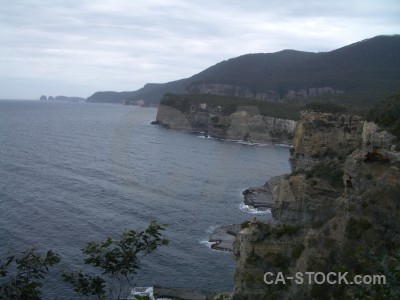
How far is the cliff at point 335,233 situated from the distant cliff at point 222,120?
84.8 m

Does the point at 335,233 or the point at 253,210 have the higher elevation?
the point at 335,233

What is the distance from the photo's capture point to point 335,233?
18.1 m

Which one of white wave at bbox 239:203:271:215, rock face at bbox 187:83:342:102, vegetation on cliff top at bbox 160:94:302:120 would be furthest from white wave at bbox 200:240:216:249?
rock face at bbox 187:83:342:102

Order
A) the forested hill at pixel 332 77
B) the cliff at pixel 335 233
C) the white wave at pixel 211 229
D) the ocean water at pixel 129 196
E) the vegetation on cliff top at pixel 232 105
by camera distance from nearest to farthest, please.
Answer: the cliff at pixel 335 233
the ocean water at pixel 129 196
the white wave at pixel 211 229
the vegetation on cliff top at pixel 232 105
the forested hill at pixel 332 77

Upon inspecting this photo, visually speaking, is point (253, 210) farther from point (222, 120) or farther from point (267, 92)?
point (267, 92)

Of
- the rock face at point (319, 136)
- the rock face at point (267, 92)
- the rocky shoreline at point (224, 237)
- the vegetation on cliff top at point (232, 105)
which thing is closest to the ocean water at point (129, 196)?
the rocky shoreline at point (224, 237)

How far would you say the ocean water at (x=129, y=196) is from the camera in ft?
124

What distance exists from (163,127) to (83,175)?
284 feet

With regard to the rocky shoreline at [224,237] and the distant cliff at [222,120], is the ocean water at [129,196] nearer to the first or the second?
the rocky shoreline at [224,237]

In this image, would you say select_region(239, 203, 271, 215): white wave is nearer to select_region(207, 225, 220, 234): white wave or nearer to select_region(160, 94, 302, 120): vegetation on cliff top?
select_region(207, 225, 220, 234): white wave

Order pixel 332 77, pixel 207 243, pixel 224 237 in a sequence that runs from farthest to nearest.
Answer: pixel 332 77 → pixel 224 237 → pixel 207 243

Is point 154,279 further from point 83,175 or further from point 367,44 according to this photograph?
point 367,44

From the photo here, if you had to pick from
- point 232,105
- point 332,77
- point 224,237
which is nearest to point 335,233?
point 224,237

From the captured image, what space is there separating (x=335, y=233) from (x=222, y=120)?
116439 mm
